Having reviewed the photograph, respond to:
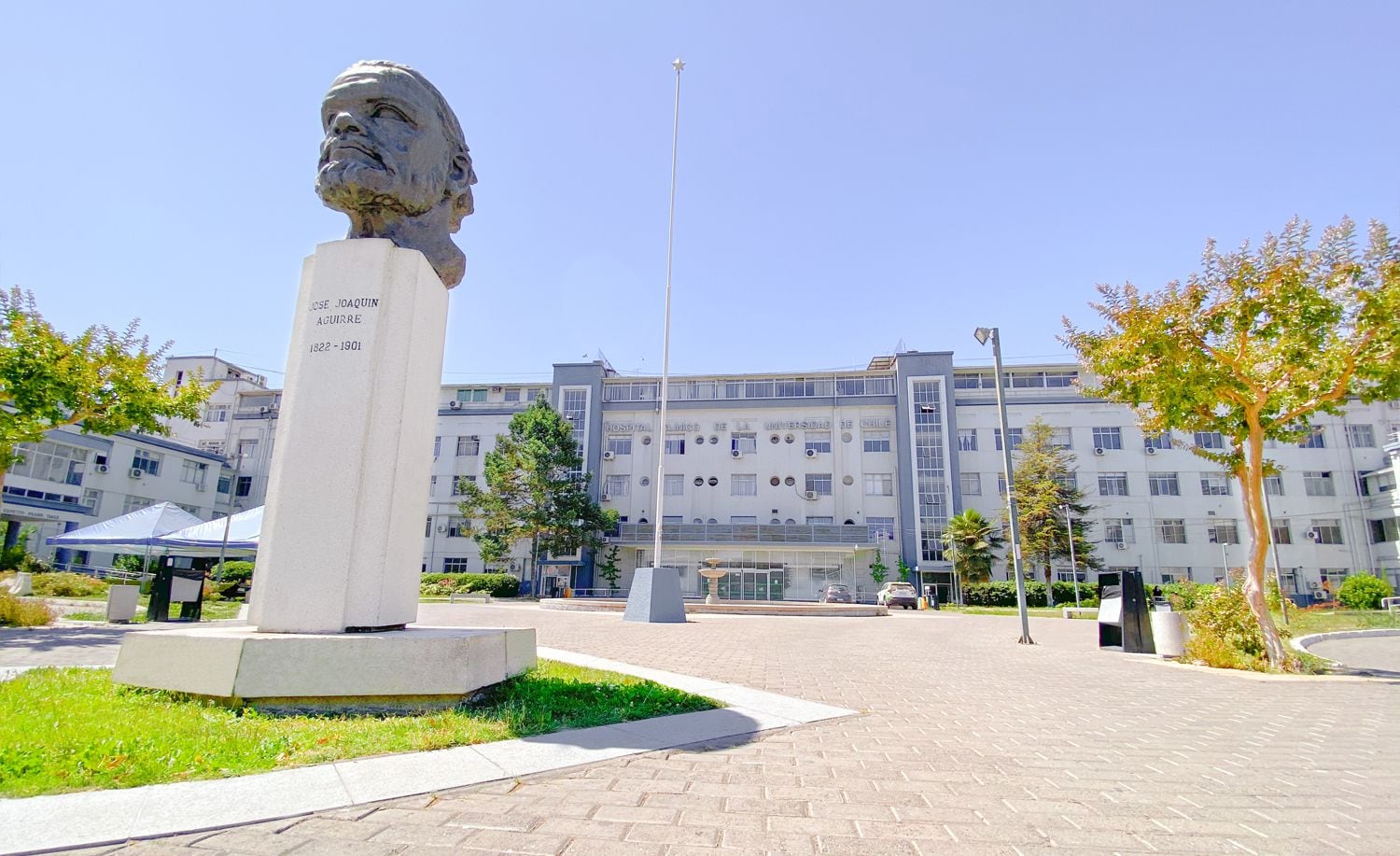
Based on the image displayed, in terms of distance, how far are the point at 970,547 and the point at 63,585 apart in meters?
42.7

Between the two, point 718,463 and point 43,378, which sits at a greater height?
point 718,463

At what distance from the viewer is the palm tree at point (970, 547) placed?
41906 mm

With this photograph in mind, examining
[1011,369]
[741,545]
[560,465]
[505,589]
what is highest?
[1011,369]

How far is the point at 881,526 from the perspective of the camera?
159ft

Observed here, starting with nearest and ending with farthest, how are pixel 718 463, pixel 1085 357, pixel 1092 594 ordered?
1. pixel 1085 357
2. pixel 1092 594
3. pixel 718 463

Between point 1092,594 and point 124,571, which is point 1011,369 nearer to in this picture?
point 1092,594

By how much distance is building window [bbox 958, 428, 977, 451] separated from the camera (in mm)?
49000

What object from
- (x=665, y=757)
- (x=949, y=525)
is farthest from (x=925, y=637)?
(x=949, y=525)

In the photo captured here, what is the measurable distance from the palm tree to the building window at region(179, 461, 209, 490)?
2065 inches

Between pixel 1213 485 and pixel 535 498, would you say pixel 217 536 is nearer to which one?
pixel 535 498

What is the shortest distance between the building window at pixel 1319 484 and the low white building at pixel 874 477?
90mm

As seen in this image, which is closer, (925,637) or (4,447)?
(4,447)

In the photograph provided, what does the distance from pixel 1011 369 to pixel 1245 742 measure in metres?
49.2

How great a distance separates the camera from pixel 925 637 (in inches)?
658
